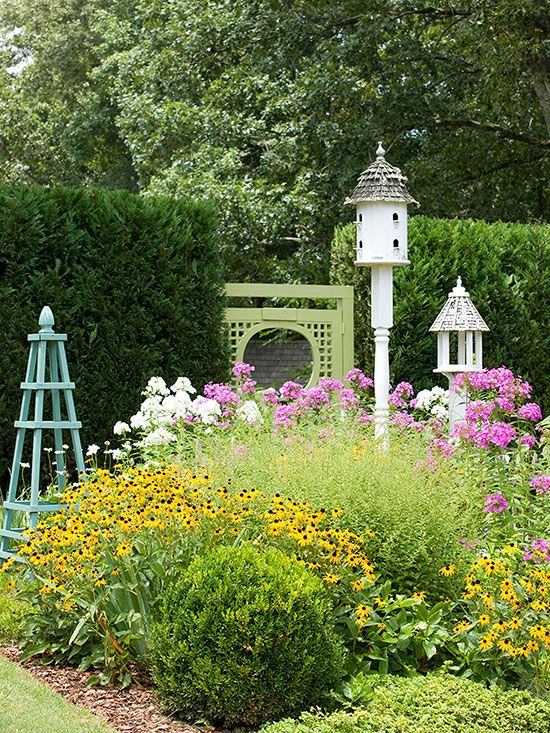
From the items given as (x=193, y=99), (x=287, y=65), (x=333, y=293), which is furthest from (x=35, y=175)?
(x=333, y=293)

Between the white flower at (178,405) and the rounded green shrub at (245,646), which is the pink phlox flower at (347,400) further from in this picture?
the rounded green shrub at (245,646)

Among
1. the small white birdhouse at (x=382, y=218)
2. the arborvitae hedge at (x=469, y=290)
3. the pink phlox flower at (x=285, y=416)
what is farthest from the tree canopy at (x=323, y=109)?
the pink phlox flower at (x=285, y=416)

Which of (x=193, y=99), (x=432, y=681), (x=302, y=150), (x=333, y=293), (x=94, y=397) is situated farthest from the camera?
(x=193, y=99)

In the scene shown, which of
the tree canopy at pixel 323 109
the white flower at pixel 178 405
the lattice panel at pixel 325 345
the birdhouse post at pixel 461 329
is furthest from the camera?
the tree canopy at pixel 323 109

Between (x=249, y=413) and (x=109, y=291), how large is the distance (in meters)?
2.17

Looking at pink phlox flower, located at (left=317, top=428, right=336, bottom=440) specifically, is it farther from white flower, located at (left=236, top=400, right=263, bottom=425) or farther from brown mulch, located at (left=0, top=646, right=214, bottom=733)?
brown mulch, located at (left=0, top=646, right=214, bottom=733)

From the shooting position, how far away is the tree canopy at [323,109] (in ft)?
47.4

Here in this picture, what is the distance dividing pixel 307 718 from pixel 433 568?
119 centimetres

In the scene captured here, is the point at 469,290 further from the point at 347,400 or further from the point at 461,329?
the point at 347,400

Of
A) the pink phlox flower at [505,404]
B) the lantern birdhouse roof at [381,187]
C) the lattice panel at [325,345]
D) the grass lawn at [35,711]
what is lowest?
the grass lawn at [35,711]

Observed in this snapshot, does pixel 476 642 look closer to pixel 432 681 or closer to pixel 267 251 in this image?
pixel 432 681

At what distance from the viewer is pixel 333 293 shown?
10.6m

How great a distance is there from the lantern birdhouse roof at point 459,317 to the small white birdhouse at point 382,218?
0.71m

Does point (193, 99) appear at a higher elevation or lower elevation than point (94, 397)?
higher
